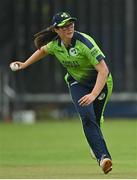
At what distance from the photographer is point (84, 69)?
1072 centimetres

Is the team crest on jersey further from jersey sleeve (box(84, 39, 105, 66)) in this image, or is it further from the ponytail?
the ponytail

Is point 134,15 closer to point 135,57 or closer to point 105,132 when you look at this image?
point 135,57

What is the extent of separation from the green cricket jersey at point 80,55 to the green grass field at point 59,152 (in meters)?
1.17

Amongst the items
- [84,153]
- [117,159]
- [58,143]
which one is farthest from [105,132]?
[117,159]

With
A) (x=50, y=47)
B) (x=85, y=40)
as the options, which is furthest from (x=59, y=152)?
(x=85, y=40)

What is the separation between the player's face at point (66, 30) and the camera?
1037 cm

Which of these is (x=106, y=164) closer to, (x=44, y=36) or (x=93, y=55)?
(x=93, y=55)

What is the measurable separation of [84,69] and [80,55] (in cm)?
25

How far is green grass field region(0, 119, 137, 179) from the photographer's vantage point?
36.1 feet

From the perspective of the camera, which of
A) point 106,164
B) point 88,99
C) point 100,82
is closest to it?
point 88,99

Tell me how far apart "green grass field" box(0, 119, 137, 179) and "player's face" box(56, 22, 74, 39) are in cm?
159

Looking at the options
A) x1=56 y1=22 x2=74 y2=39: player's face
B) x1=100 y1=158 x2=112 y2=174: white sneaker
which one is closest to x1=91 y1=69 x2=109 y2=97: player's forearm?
x1=56 y1=22 x2=74 y2=39: player's face

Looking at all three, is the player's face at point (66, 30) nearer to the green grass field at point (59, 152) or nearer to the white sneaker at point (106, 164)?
the white sneaker at point (106, 164)

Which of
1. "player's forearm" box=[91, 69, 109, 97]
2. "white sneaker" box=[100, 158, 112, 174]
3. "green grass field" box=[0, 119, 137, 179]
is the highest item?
"player's forearm" box=[91, 69, 109, 97]
